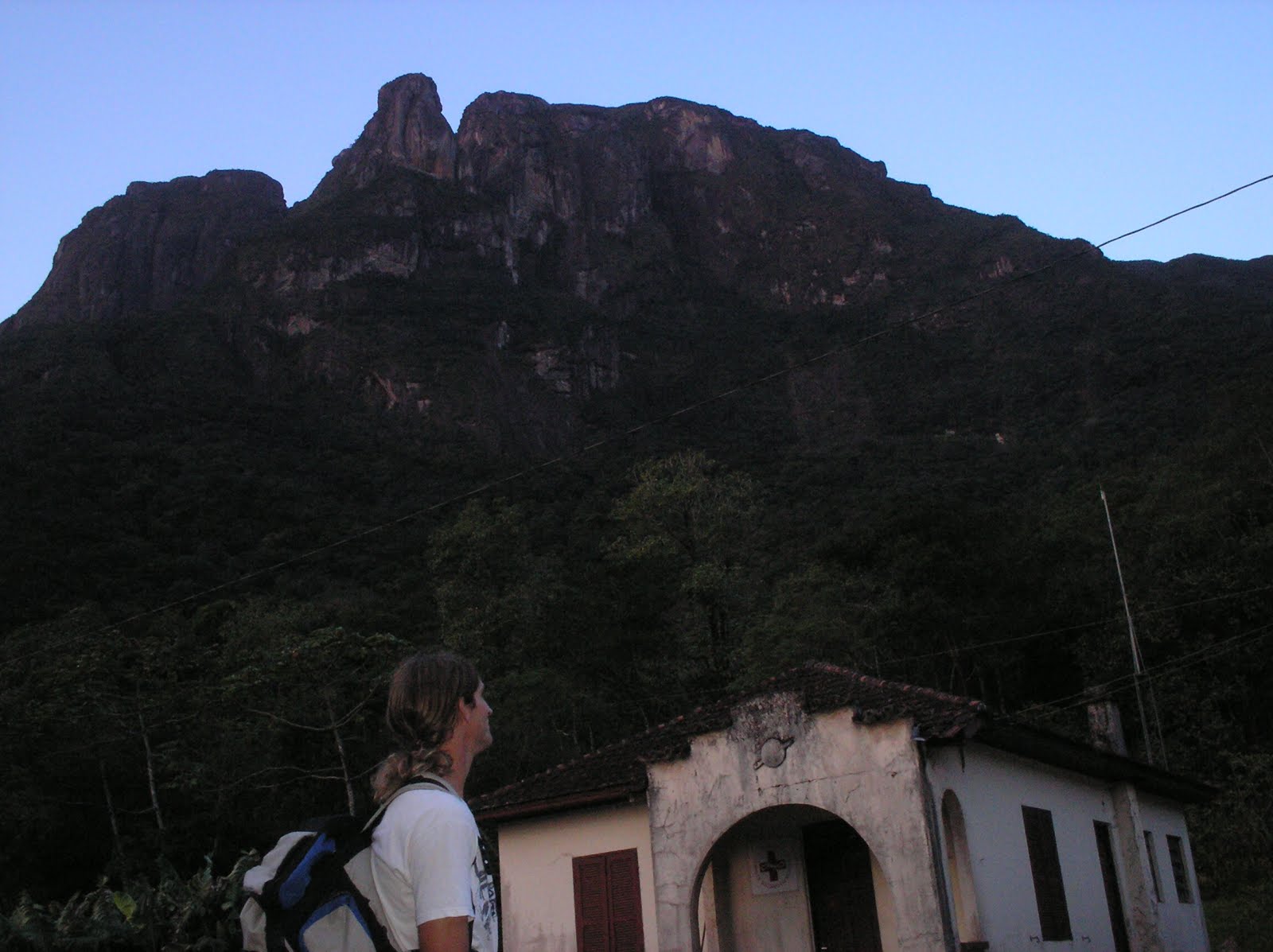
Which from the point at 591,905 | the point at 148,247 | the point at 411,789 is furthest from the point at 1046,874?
the point at 148,247

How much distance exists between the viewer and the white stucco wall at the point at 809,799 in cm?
1193

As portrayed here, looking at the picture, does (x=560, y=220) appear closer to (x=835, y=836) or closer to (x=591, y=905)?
(x=591, y=905)

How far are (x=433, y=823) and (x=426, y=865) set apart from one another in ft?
0.27

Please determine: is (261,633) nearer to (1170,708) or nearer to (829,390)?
(1170,708)

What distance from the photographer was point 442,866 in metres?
2.43

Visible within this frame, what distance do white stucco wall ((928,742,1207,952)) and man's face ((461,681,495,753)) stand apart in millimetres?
10170

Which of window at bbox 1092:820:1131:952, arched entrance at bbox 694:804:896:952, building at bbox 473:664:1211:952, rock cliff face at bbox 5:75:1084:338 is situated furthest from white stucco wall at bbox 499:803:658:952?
rock cliff face at bbox 5:75:1084:338

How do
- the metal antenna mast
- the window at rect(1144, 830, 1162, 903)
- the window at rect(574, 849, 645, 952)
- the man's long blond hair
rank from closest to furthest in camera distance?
the man's long blond hair
the window at rect(574, 849, 645, 952)
the window at rect(1144, 830, 1162, 903)
the metal antenna mast

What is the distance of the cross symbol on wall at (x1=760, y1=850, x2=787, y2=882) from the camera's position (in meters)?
14.3

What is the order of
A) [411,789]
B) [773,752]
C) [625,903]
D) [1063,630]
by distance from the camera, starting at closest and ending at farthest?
[411,789] → [773,752] → [625,903] → [1063,630]

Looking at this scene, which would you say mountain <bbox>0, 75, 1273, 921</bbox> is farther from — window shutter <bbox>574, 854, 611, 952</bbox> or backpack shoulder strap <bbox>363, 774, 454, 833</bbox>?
backpack shoulder strap <bbox>363, 774, 454, 833</bbox>

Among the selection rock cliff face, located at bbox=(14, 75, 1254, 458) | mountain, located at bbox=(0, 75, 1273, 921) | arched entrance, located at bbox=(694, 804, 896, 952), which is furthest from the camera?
rock cliff face, located at bbox=(14, 75, 1254, 458)

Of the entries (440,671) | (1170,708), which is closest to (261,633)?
(1170,708)

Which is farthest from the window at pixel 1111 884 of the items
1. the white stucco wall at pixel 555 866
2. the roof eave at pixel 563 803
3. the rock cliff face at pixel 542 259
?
the rock cliff face at pixel 542 259
